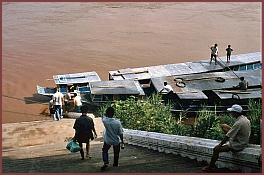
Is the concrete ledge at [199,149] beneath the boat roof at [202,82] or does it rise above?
beneath

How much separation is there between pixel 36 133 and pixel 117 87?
562 cm

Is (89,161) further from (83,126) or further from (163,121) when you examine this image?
(163,121)

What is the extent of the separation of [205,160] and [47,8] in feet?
103

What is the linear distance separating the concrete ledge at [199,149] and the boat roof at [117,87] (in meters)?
6.77

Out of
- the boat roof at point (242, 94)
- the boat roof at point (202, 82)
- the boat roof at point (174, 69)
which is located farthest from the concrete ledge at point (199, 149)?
the boat roof at point (174, 69)

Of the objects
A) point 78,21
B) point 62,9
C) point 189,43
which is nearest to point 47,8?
point 62,9

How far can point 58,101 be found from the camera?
38.2 feet

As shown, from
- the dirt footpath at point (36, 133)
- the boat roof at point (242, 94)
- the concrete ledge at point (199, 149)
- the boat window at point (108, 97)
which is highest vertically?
the boat roof at point (242, 94)

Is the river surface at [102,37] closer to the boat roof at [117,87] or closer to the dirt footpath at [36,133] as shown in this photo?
the boat roof at [117,87]

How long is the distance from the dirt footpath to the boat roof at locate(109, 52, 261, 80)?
21.4 feet

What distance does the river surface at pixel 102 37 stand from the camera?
63.7 ft

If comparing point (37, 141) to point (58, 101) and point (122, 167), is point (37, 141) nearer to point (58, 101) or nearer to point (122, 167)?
point (58, 101)

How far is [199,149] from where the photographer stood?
216 inches

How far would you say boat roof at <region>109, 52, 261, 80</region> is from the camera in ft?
55.6
